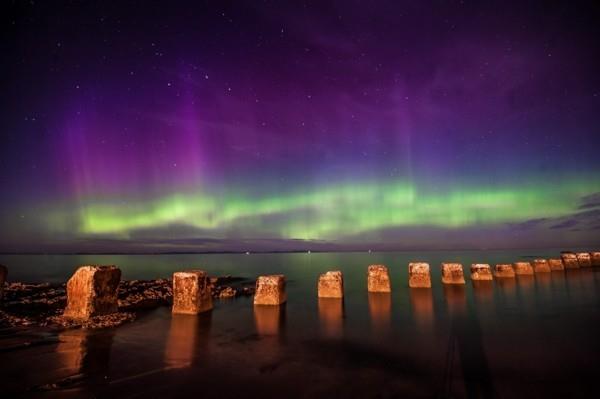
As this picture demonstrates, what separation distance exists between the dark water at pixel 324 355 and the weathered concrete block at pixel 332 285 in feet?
9.19

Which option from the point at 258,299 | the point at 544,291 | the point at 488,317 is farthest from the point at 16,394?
the point at 544,291

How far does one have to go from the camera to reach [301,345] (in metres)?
11.4

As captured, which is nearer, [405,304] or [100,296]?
[100,296]

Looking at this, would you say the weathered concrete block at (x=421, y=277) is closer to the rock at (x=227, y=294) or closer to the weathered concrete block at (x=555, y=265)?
the rock at (x=227, y=294)

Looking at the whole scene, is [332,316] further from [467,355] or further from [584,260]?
[584,260]

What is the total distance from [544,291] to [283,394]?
82.3 feet

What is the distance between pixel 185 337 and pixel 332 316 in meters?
7.64

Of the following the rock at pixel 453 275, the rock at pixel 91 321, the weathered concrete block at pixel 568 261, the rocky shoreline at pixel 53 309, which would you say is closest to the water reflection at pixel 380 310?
the rock at pixel 453 275

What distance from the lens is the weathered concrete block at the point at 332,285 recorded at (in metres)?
20.6

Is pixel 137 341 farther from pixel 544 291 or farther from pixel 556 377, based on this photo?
pixel 544 291

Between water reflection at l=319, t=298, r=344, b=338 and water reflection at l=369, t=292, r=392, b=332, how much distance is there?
5.30 feet

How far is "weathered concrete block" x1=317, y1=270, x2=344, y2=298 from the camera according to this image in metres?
20.6

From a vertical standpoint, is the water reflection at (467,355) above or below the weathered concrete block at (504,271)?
below

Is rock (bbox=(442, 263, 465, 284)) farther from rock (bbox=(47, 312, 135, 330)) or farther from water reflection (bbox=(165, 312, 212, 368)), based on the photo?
rock (bbox=(47, 312, 135, 330))
